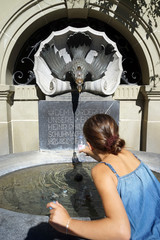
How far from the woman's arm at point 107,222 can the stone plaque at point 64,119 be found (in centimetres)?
269

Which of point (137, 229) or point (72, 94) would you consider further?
point (72, 94)

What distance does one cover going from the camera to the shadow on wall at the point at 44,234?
1.15 metres

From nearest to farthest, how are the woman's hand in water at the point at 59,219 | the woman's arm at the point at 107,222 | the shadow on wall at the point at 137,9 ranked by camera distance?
the woman's arm at the point at 107,222 → the woman's hand in water at the point at 59,219 → the shadow on wall at the point at 137,9

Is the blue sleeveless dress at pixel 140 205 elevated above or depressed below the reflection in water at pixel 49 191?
above

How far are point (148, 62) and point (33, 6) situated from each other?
2.62m

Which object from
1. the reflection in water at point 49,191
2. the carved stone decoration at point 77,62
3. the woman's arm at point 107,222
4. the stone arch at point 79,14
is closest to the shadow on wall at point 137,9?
the stone arch at point 79,14

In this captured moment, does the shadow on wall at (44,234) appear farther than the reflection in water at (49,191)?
No

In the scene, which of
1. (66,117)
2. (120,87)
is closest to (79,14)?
(120,87)

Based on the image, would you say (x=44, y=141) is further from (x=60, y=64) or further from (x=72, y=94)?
(x=60, y=64)

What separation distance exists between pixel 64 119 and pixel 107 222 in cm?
281

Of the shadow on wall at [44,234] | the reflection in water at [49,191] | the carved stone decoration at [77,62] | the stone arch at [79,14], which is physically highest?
the stone arch at [79,14]

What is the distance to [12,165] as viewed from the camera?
101 inches

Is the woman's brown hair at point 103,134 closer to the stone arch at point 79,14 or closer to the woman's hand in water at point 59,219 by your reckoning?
the woman's hand in water at point 59,219

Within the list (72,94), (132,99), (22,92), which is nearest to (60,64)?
(72,94)
